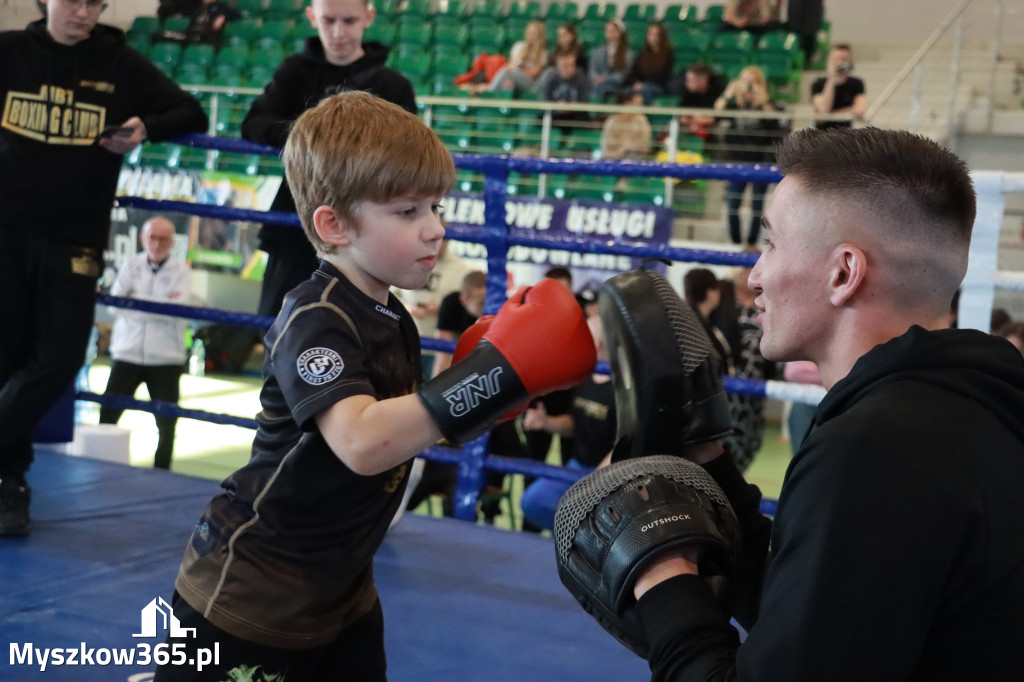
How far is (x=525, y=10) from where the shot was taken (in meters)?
12.2

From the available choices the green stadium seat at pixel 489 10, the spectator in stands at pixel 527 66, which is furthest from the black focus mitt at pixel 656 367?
the green stadium seat at pixel 489 10

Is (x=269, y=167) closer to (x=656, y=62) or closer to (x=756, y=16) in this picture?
(x=656, y=62)

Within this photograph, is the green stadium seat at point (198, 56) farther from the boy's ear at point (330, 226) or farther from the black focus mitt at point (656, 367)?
the black focus mitt at point (656, 367)

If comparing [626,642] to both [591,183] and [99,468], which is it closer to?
[99,468]

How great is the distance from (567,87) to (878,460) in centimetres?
896

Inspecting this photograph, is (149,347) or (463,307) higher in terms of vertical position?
(463,307)

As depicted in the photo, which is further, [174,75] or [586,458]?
[174,75]

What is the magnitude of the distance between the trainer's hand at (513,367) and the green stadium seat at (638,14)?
10245 mm

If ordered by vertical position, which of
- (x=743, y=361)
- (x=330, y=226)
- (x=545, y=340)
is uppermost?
(x=330, y=226)

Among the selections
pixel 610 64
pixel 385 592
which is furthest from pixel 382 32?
pixel 385 592

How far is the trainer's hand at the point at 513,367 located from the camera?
1.46 metres

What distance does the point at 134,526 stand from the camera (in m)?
2.94

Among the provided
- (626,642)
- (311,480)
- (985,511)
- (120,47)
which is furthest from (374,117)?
(120,47)

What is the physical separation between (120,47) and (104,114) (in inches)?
9.5
